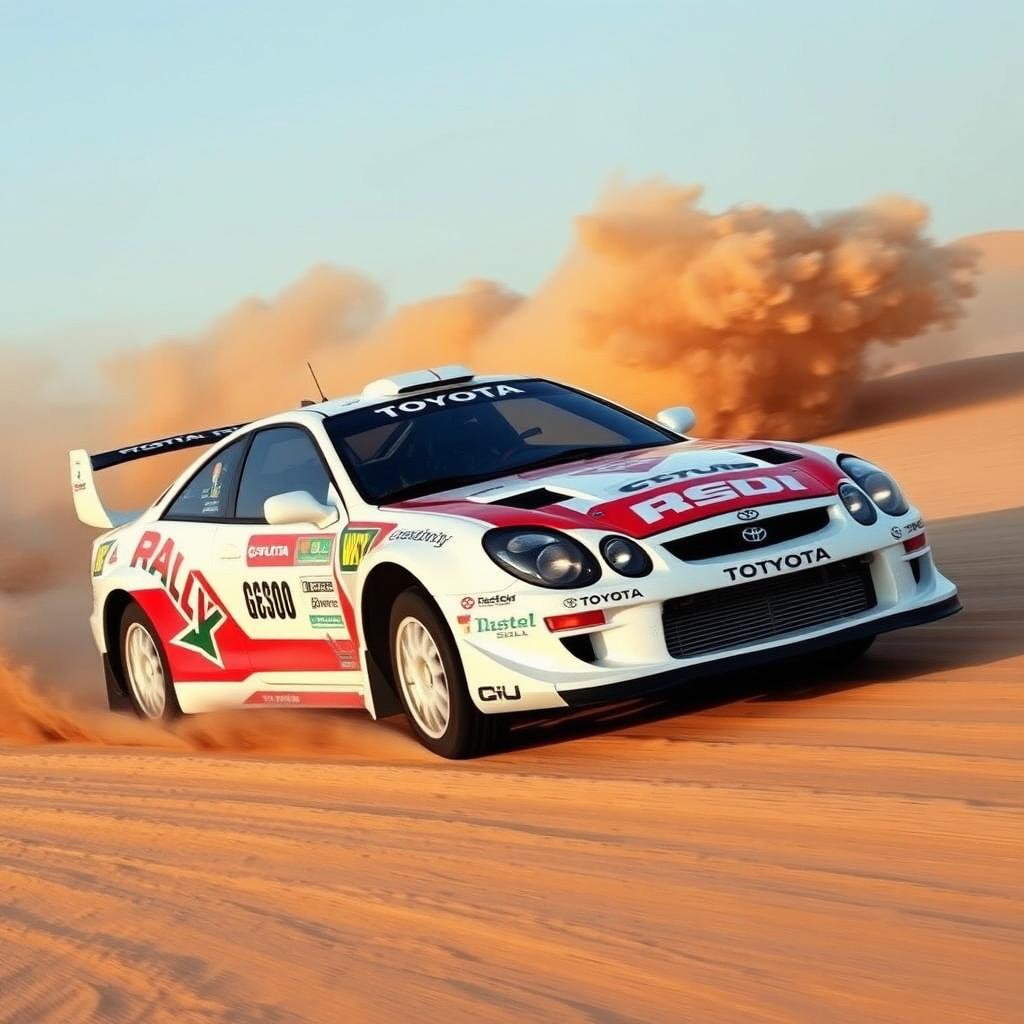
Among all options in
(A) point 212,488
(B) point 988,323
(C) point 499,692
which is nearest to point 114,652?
(A) point 212,488

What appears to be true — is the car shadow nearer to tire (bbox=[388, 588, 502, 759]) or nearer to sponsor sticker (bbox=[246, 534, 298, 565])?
tire (bbox=[388, 588, 502, 759])

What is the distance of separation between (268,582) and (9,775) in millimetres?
1505

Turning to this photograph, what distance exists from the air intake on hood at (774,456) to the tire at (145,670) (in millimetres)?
3107

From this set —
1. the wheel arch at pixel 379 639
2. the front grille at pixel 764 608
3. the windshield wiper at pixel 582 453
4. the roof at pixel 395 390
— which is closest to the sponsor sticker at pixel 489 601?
the front grille at pixel 764 608

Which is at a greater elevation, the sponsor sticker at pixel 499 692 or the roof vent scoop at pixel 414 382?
the roof vent scoop at pixel 414 382

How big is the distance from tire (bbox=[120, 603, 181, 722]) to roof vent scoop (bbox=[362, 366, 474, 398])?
62.5 inches

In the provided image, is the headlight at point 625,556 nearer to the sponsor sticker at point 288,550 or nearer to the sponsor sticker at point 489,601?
the sponsor sticker at point 489,601

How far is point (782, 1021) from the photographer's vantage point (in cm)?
340

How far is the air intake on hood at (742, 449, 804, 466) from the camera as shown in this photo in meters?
6.96

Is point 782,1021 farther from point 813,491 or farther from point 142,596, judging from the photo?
point 142,596

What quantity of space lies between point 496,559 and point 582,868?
1774mm

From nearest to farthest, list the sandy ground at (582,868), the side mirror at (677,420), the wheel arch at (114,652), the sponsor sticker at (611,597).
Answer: the sandy ground at (582,868), the sponsor sticker at (611,597), the side mirror at (677,420), the wheel arch at (114,652)

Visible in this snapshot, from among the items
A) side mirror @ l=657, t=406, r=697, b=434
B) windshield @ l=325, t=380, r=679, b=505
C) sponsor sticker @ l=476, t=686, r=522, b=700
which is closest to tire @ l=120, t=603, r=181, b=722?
windshield @ l=325, t=380, r=679, b=505

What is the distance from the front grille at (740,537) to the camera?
6.31 m
